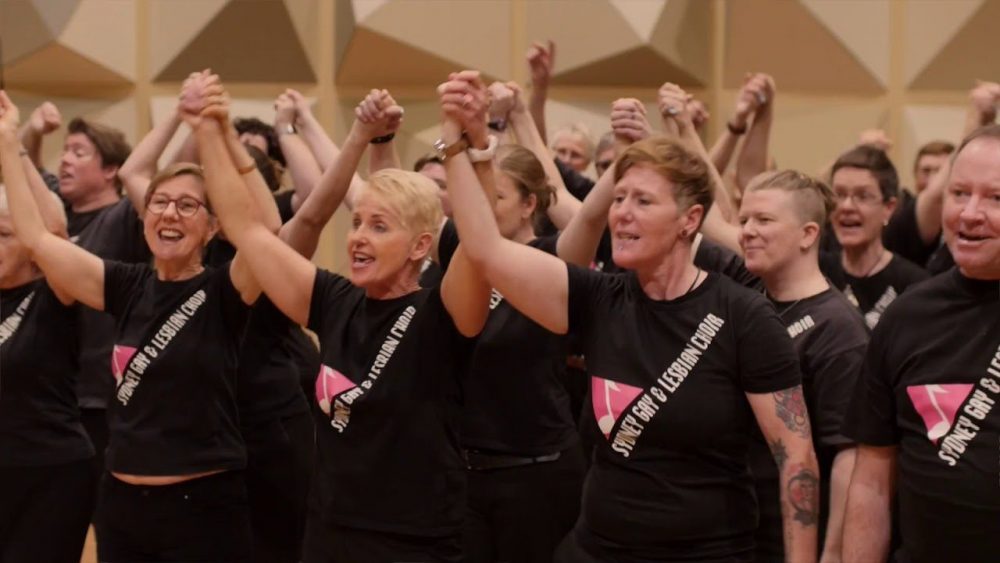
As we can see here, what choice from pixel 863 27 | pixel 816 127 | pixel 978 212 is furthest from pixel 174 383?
pixel 863 27

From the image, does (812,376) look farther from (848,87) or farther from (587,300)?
(848,87)

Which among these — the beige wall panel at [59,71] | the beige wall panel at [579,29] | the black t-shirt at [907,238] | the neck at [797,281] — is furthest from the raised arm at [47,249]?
the beige wall panel at [579,29]

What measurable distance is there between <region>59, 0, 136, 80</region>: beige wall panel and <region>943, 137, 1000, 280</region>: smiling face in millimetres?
4759

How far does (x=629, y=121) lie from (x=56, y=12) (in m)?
3.88

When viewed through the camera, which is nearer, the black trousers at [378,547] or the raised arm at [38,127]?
the black trousers at [378,547]

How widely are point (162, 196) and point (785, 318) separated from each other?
1550mm

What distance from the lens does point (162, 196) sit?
3.24 meters

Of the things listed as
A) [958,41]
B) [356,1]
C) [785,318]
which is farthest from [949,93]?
[785,318]

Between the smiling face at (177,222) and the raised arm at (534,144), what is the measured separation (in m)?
1.06

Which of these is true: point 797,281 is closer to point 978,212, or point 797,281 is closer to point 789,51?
point 978,212

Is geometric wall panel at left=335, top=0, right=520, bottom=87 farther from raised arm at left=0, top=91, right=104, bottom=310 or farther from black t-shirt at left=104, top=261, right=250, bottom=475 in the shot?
black t-shirt at left=104, top=261, right=250, bottom=475

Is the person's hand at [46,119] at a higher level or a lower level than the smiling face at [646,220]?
higher

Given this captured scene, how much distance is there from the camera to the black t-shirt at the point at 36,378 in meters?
3.47

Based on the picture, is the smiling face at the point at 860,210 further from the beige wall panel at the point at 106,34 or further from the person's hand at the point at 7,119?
the beige wall panel at the point at 106,34
